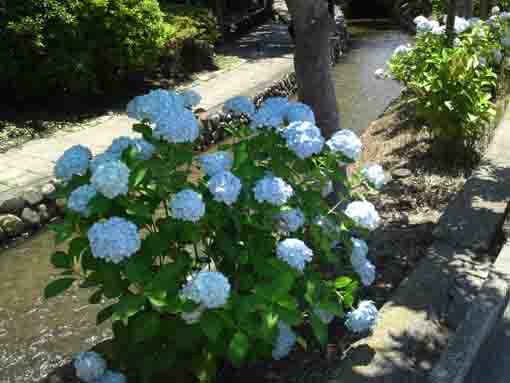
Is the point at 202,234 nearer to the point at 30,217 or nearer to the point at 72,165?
the point at 72,165

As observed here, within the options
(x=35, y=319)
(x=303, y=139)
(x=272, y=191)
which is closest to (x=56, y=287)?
(x=272, y=191)

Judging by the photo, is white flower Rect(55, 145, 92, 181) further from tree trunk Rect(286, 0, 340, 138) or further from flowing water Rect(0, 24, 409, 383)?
flowing water Rect(0, 24, 409, 383)

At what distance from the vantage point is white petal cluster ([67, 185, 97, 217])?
261 centimetres

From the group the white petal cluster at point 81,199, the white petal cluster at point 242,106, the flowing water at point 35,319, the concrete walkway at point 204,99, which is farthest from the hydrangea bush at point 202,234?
the concrete walkway at point 204,99

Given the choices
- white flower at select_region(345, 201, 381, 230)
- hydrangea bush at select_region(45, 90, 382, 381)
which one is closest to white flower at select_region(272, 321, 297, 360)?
hydrangea bush at select_region(45, 90, 382, 381)

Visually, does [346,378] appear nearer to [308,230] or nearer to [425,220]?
[308,230]

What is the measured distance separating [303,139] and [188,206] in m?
0.66

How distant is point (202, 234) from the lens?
2.89m

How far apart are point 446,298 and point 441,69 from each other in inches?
123

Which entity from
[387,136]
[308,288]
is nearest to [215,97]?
[387,136]

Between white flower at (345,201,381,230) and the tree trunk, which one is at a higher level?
Result: the tree trunk

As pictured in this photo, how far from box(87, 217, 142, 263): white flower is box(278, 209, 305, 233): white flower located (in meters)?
0.73

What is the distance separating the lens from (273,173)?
2949mm

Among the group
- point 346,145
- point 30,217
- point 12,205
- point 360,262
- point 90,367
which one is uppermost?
point 346,145
